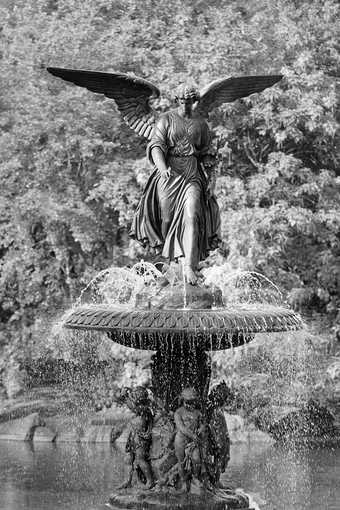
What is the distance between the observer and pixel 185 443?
9.44m

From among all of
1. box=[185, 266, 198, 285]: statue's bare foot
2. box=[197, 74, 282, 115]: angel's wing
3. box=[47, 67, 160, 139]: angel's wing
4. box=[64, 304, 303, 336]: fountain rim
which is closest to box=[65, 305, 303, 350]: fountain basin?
box=[64, 304, 303, 336]: fountain rim

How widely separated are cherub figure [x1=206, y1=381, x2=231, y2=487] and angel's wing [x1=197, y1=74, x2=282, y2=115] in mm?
2646

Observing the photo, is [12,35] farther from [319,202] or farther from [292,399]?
[292,399]

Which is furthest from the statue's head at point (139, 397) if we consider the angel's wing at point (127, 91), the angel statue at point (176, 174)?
the angel's wing at point (127, 91)

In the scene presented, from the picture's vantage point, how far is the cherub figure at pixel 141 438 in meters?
9.57

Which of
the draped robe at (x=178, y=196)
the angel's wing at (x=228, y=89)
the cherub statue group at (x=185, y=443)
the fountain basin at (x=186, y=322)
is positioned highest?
the angel's wing at (x=228, y=89)

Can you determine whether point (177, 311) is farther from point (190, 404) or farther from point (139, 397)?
point (139, 397)

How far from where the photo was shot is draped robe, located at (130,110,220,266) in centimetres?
979

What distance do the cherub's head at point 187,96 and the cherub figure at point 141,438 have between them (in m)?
2.60

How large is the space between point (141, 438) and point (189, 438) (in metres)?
0.44

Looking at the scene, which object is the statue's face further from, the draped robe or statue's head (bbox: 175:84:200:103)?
statue's head (bbox: 175:84:200:103)

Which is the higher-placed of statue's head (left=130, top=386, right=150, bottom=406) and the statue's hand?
the statue's hand

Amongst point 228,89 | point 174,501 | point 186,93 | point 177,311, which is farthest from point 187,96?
point 174,501

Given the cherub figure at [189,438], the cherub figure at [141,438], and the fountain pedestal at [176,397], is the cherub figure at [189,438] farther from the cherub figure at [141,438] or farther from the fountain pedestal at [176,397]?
the cherub figure at [141,438]
